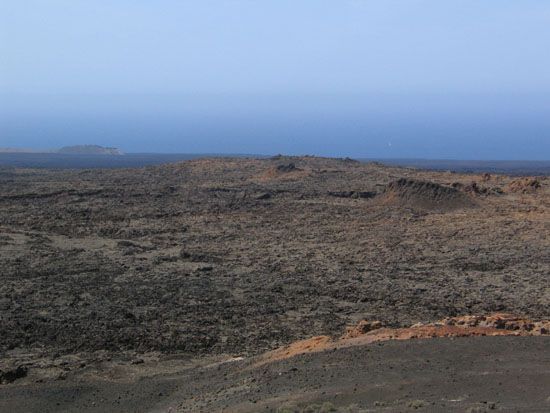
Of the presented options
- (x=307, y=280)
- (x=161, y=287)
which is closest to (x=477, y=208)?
(x=307, y=280)

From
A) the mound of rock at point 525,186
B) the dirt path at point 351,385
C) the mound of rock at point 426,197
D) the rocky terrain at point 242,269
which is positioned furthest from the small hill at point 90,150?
the dirt path at point 351,385

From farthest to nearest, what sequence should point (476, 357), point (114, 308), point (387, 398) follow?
point (114, 308), point (476, 357), point (387, 398)

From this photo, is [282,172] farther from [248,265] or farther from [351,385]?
[351,385]

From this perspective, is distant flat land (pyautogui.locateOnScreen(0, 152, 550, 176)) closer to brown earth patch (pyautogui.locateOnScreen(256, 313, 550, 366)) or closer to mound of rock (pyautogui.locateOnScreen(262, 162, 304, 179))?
mound of rock (pyautogui.locateOnScreen(262, 162, 304, 179))

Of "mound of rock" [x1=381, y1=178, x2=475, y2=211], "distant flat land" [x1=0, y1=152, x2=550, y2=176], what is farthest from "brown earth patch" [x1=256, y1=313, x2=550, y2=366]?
"distant flat land" [x1=0, y1=152, x2=550, y2=176]

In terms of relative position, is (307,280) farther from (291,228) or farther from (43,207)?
(43,207)

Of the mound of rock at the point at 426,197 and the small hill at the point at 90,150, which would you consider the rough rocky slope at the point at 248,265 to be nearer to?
the mound of rock at the point at 426,197

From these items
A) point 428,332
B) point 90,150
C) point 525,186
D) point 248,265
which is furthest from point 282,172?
point 90,150
